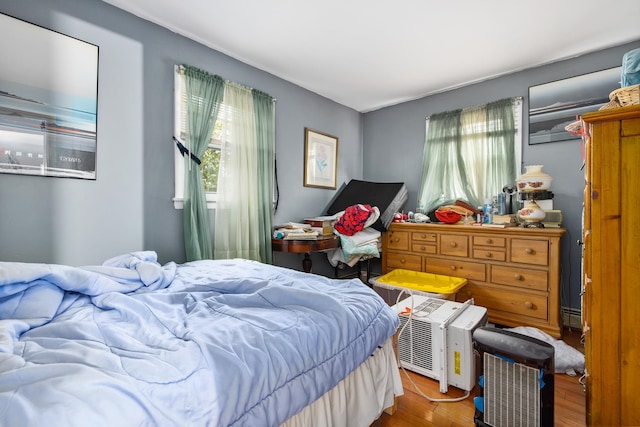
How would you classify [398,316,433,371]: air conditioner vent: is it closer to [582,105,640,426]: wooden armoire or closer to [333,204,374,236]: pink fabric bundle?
[582,105,640,426]: wooden armoire

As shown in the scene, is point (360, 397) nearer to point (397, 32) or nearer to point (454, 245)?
point (454, 245)

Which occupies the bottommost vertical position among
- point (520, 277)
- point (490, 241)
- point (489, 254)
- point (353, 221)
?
point (520, 277)

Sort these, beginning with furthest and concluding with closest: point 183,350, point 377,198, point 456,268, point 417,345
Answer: point 377,198 → point 456,268 → point 417,345 → point 183,350

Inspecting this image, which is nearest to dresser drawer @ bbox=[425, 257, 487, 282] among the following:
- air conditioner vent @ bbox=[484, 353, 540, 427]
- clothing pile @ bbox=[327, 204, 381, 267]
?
clothing pile @ bbox=[327, 204, 381, 267]

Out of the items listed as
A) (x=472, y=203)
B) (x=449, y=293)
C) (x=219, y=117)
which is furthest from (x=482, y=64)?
(x=219, y=117)

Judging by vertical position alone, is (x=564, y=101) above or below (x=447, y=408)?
above

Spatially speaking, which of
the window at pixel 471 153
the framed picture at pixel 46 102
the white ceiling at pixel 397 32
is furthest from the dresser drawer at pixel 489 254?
the framed picture at pixel 46 102

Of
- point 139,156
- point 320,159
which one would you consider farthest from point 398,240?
point 139,156

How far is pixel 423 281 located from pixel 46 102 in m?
3.24

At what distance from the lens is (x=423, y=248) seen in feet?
9.89

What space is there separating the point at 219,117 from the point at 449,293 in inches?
99.3

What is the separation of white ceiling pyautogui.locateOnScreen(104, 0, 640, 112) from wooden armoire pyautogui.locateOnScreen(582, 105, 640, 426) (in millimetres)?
1469

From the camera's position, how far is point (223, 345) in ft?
2.64

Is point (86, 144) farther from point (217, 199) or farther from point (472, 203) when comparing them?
point (472, 203)
